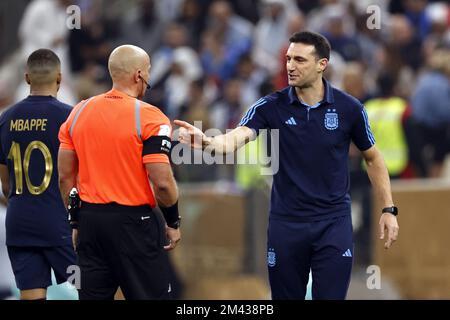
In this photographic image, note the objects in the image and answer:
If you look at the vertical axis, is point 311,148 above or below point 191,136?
below

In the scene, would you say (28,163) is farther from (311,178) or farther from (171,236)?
(311,178)

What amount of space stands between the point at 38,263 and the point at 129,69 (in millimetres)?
1902

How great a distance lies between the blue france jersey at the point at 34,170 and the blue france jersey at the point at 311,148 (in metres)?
1.51

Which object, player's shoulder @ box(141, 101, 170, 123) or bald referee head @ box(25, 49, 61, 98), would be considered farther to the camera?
bald referee head @ box(25, 49, 61, 98)

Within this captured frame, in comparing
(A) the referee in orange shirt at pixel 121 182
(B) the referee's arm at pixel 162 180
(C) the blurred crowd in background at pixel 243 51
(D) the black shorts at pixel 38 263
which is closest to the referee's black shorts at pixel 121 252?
(A) the referee in orange shirt at pixel 121 182

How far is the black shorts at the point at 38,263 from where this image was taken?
9.87 metres

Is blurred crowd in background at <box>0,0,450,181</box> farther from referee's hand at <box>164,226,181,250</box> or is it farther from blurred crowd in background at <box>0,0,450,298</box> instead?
referee's hand at <box>164,226,181,250</box>

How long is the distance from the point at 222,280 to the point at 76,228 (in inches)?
236

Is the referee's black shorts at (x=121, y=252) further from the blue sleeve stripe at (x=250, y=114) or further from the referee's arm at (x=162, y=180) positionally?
the blue sleeve stripe at (x=250, y=114)

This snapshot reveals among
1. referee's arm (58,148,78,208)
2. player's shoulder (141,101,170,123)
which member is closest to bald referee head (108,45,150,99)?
player's shoulder (141,101,170,123)

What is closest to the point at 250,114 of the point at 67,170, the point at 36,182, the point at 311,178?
the point at 311,178

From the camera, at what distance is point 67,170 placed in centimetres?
900

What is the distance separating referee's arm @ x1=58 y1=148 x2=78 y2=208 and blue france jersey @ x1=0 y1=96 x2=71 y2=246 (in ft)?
2.17

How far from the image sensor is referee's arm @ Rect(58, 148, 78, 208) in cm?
895
